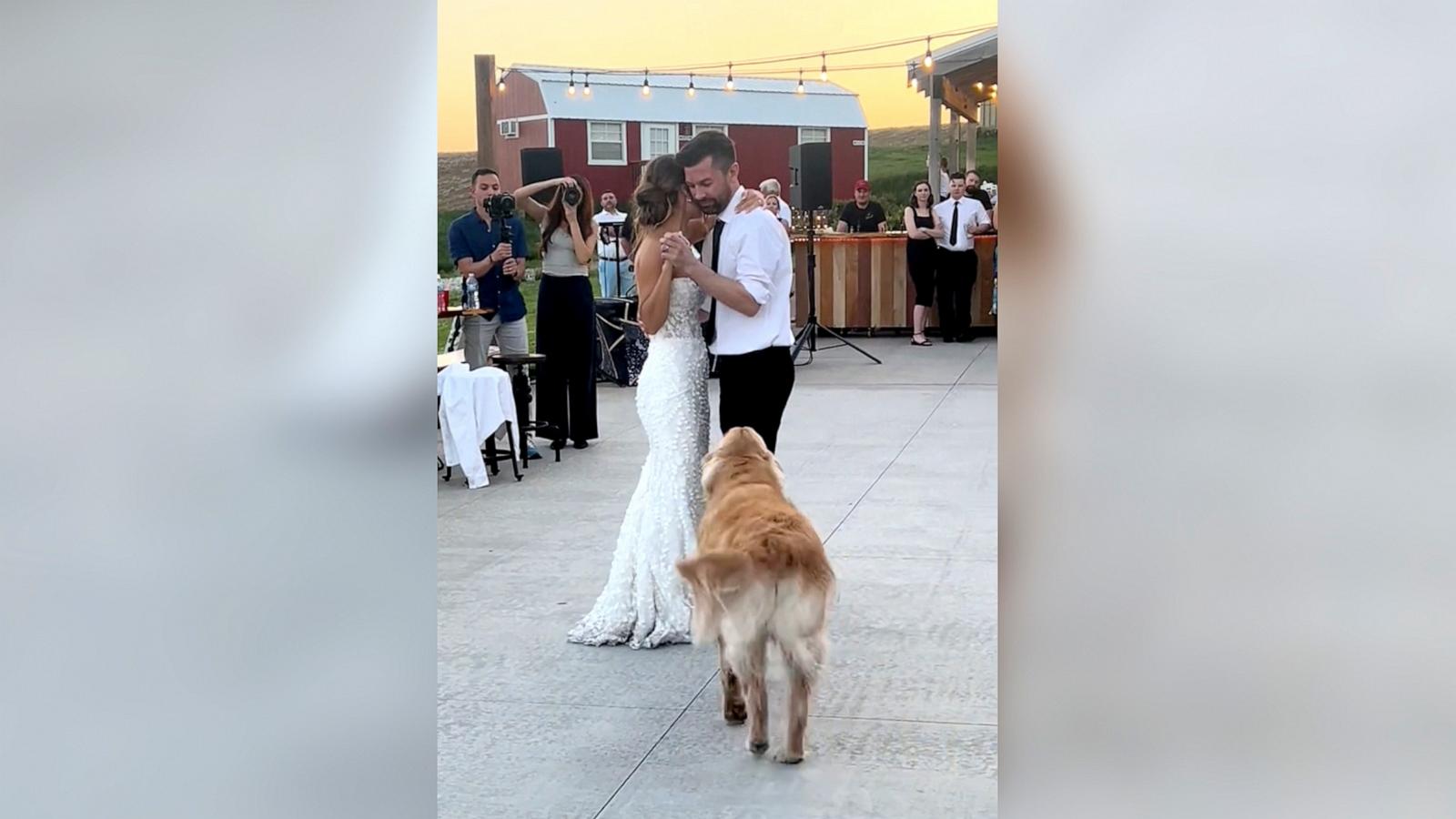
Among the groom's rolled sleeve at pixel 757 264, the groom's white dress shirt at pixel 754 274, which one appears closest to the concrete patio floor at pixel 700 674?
the groom's white dress shirt at pixel 754 274

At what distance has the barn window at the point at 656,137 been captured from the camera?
1733 centimetres

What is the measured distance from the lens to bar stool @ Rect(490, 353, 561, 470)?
8844mm

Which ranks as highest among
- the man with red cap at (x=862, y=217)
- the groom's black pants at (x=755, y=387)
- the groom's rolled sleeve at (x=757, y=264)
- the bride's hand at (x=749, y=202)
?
the man with red cap at (x=862, y=217)

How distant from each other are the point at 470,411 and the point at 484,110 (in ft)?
22.4

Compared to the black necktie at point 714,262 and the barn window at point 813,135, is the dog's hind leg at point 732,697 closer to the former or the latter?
the black necktie at point 714,262

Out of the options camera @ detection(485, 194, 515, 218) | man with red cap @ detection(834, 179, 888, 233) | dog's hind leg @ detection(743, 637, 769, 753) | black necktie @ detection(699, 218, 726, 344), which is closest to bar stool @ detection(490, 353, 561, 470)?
camera @ detection(485, 194, 515, 218)

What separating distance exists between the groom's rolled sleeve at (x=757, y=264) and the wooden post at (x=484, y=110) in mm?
9556

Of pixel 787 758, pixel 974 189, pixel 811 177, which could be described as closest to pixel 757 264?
pixel 787 758

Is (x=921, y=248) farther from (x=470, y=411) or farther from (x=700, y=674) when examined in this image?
(x=700, y=674)

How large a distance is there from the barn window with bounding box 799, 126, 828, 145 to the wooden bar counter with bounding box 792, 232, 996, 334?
119 centimetres

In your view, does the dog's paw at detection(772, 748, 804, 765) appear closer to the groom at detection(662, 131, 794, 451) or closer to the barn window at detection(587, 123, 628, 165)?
the groom at detection(662, 131, 794, 451)

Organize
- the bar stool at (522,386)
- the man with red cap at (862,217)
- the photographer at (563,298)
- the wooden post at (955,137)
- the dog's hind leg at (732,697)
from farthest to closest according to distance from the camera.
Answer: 1. the wooden post at (955,137)
2. the man with red cap at (862,217)
3. the bar stool at (522,386)
4. the photographer at (563,298)
5. the dog's hind leg at (732,697)
